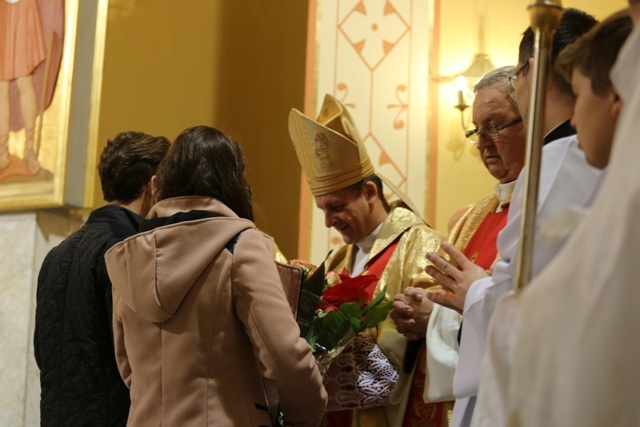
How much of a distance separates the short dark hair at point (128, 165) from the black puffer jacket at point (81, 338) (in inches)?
7.9

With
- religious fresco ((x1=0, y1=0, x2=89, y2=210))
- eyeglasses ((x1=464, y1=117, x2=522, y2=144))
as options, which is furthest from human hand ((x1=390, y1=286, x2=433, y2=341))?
religious fresco ((x1=0, y1=0, x2=89, y2=210))

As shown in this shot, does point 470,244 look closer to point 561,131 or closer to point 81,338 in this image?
point 561,131

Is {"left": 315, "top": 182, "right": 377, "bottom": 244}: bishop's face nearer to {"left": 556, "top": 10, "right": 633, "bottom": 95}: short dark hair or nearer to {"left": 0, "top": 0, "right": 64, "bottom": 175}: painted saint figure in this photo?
{"left": 0, "top": 0, "right": 64, "bottom": 175}: painted saint figure

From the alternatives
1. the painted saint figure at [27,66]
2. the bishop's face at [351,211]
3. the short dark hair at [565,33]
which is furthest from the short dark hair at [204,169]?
the painted saint figure at [27,66]

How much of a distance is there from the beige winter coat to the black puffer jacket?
437 mm

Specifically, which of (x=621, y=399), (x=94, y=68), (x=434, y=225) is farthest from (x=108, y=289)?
(x=434, y=225)

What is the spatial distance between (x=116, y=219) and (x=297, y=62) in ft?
12.3

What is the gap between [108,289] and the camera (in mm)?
3209

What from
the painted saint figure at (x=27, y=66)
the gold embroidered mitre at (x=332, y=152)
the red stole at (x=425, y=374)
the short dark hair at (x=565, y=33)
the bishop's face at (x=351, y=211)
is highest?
the painted saint figure at (x=27, y=66)

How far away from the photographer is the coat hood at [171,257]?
2.67m

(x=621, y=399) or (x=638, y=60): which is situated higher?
(x=638, y=60)

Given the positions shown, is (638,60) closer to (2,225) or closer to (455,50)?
(2,225)

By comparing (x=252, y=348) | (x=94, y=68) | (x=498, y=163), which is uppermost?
(x=94, y=68)

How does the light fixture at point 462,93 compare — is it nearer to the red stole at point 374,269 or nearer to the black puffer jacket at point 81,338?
the red stole at point 374,269
